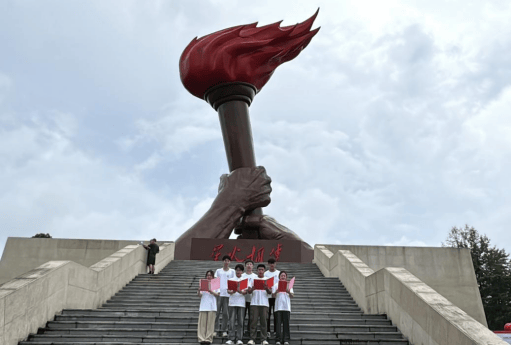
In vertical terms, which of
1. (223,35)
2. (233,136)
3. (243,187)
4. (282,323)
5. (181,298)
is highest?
(223,35)

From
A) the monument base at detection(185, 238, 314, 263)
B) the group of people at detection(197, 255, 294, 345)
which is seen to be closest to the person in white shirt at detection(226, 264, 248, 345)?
the group of people at detection(197, 255, 294, 345)

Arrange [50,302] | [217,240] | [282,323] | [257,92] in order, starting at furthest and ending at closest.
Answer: [257,92]
[217,240]
[50,302]
[282,323]

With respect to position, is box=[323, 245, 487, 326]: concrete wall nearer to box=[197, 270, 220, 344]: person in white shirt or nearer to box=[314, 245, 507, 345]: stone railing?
box=[314, 245, 507, 345]: stone railing

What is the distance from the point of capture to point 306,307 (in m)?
8.20

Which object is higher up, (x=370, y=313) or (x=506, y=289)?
(x=506, y=289)

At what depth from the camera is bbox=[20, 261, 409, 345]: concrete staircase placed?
6301mm

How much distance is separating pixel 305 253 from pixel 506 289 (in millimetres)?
19415

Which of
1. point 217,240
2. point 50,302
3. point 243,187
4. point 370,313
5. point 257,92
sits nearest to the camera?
point 50,302

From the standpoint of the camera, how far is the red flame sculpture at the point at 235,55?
17234 millimetres

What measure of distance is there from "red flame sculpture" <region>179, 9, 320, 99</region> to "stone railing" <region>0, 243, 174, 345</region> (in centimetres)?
890

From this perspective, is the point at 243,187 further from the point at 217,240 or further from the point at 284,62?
the point at 284,62

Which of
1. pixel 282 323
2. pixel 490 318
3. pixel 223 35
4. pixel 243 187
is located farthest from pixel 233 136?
pixel 490 318

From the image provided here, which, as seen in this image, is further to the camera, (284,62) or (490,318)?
(490,318)

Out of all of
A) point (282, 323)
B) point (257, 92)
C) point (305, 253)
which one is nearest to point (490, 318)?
point (305, 253)
